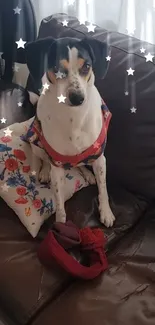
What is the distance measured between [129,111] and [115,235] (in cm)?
36

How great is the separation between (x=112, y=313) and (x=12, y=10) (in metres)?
1.01

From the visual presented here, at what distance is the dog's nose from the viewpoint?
3.22ft

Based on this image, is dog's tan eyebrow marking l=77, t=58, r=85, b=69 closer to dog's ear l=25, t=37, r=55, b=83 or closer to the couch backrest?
dog's ear l=25, t=37, r=55, b=83

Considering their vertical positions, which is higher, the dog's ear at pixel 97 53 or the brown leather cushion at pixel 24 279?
the dog's ear at pixel 97 53

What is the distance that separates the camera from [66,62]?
979 mm

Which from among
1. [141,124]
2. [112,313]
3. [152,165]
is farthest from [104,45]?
[112,313]

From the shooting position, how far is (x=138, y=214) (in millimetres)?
1268

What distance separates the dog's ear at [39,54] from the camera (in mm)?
994

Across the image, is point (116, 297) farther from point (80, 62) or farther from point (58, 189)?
point (80, 62)

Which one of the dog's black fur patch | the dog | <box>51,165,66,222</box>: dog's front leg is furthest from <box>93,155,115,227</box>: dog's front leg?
the dog's black fur patch

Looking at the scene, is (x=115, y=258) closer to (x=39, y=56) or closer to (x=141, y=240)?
(x=141, y=240)

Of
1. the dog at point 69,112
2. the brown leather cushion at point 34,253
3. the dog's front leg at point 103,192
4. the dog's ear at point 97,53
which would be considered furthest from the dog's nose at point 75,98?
the brown leather cushion at point 34,253

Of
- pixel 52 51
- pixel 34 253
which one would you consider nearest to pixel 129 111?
pixel 52 51

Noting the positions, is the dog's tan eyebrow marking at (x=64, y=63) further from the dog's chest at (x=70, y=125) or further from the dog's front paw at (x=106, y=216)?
the dog's front paw at (x=106, y=216)
